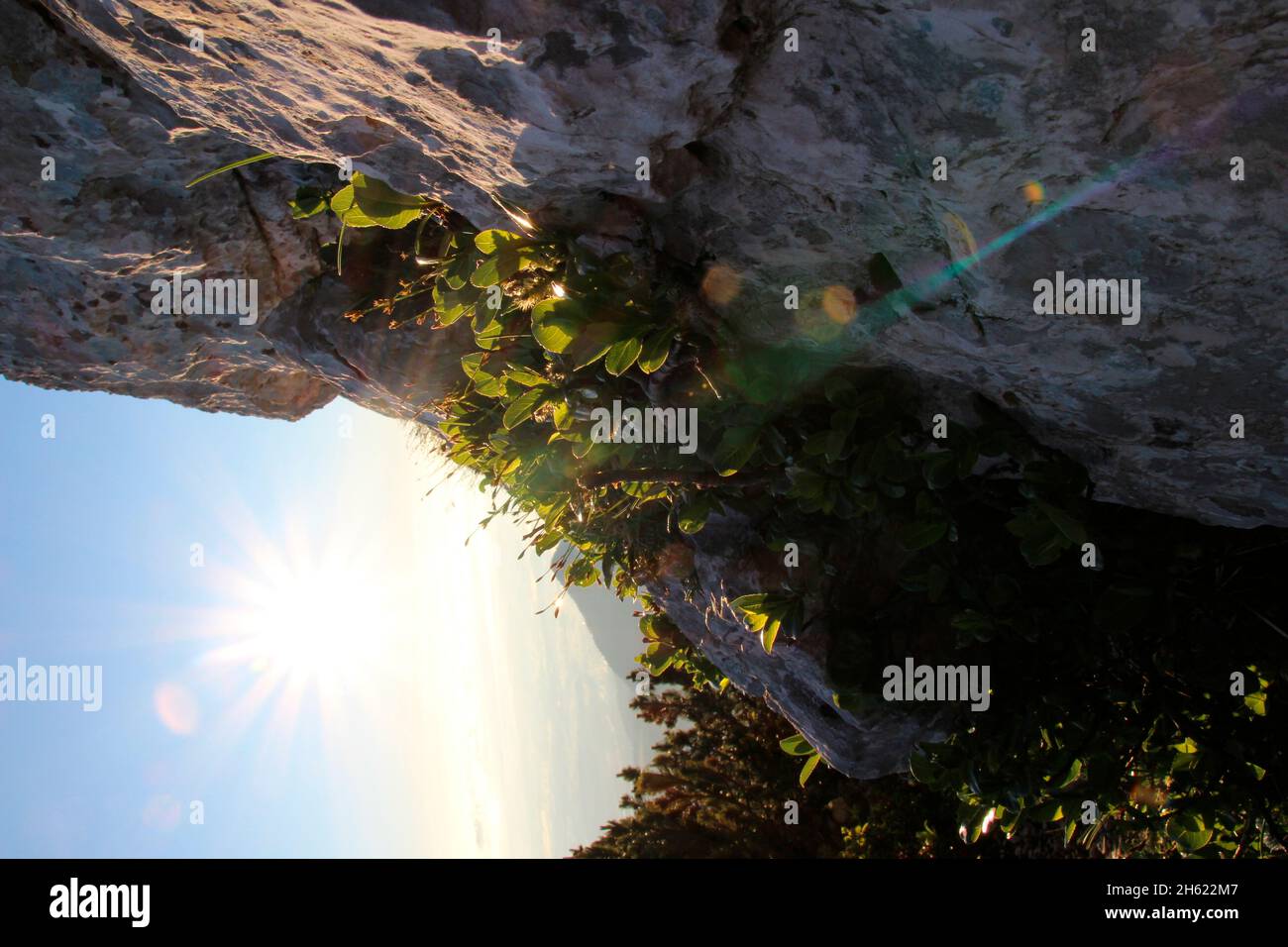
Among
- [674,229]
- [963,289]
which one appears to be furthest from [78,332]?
[963,289]

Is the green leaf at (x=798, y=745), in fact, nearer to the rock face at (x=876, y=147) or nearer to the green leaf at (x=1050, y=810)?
the green leaf at (x=1050, y=810)

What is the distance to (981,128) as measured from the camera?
7.70ft

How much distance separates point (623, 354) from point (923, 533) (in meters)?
1.69

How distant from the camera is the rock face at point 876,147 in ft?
7.09

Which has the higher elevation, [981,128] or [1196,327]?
[981,128]

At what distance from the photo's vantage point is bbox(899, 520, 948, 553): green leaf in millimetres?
3826

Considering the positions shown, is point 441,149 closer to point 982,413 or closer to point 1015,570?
point 982,413

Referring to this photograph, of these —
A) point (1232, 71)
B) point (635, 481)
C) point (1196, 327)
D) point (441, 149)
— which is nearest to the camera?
point (1232, 71)

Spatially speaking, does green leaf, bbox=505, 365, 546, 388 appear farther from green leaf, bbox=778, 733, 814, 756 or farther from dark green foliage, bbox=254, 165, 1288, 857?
green leaf, bbox=778, 733, 814, 756

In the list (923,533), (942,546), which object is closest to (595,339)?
(923,533)

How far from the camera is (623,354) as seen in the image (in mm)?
3461

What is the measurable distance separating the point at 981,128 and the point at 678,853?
9534mm

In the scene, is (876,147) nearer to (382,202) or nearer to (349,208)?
(382,202)

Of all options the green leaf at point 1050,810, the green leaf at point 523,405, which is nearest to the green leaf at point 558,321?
the green leaf at point 523,405
